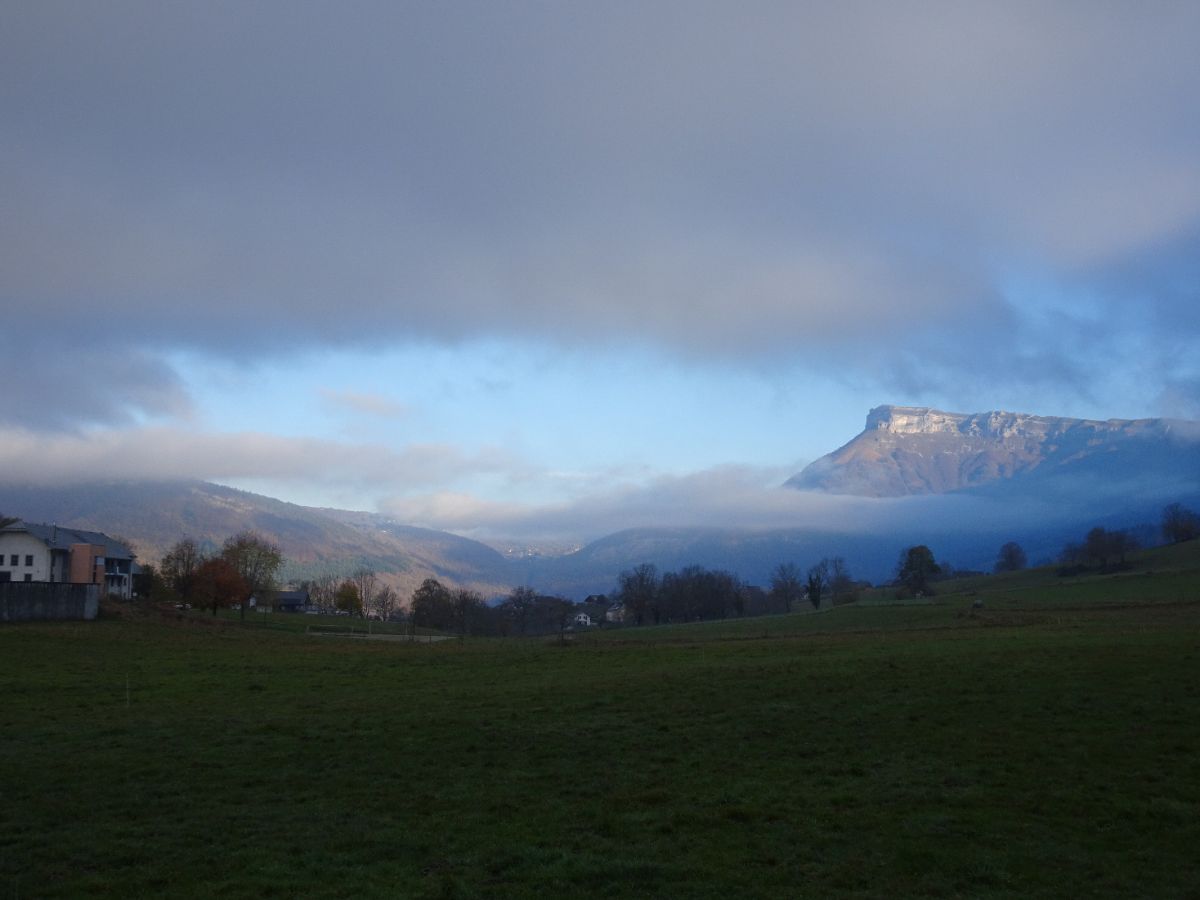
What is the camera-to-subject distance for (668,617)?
627 ft

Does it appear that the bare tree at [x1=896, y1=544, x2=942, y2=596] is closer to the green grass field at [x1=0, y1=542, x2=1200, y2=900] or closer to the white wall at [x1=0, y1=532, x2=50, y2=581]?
the white wall at [x1=0, y1=532, x2=50, y2=581]

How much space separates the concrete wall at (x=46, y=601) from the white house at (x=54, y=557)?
29188 mm

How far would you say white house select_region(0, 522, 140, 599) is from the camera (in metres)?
104

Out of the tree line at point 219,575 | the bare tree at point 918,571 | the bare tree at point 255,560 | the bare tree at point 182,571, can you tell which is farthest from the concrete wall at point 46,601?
the bare tree at point 918,571

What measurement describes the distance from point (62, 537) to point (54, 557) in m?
7.80

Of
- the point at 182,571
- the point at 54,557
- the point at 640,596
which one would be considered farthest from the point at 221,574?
the point at 640,596

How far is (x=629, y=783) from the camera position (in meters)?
18.6

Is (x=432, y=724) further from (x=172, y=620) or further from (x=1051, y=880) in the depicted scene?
(x=172, y=620)

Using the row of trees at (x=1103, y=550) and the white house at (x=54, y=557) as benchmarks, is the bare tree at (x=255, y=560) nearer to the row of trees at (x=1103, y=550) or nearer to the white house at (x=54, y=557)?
the white house at (x=54, y=557)

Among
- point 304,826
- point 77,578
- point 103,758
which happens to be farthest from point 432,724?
point 77,578

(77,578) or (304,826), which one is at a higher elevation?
(77,578)

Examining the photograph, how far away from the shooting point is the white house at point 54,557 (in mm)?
104000

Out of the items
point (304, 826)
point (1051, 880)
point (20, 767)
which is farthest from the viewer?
point (20, 767)

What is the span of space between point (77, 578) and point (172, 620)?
3906 cm
